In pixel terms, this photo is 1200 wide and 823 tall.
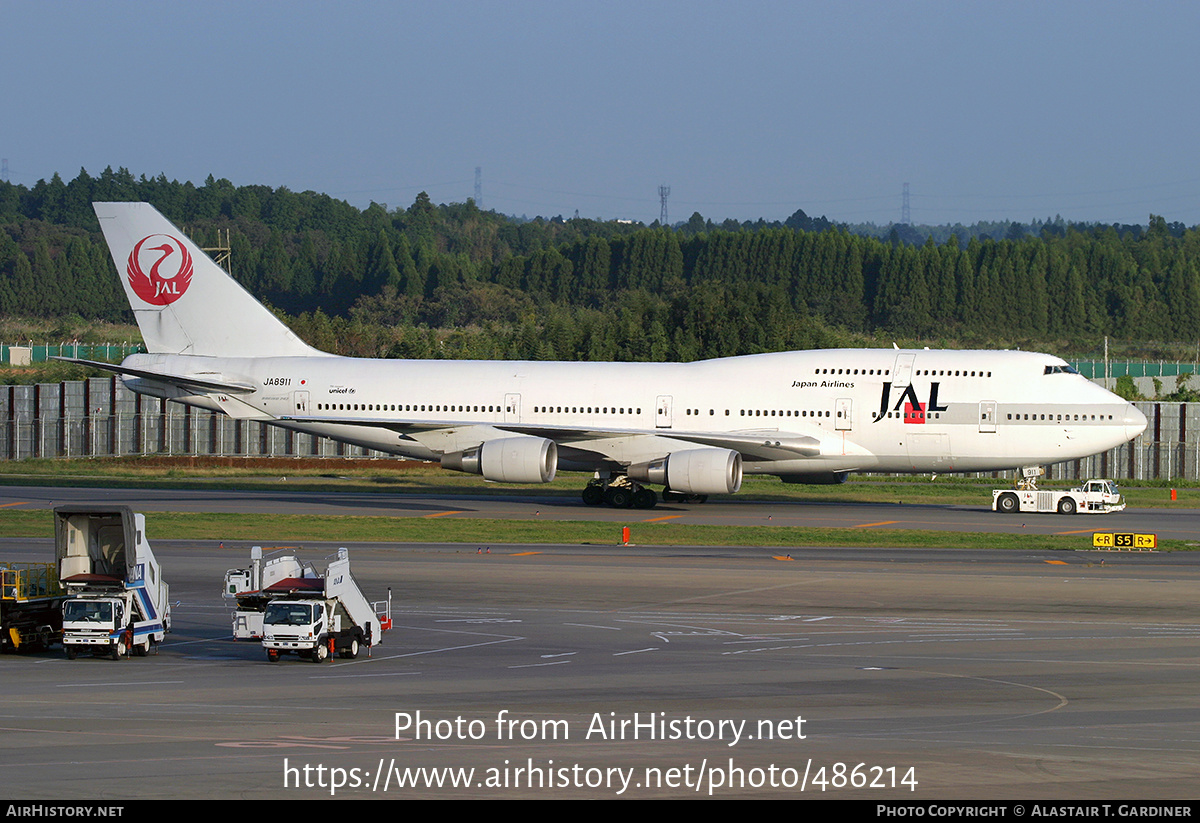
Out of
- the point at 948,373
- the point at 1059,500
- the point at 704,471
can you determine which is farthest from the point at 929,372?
the point at 704,471

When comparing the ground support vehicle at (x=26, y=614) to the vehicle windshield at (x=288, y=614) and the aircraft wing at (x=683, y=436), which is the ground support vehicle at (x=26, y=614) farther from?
the aircraft wing at (x=683, y=436)

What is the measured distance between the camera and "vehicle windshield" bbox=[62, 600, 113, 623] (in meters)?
19.7

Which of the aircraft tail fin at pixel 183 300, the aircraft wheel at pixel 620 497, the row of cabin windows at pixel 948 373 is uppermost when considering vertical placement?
the aircraft tail fin at pixel 183 300

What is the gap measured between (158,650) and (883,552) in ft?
65.1

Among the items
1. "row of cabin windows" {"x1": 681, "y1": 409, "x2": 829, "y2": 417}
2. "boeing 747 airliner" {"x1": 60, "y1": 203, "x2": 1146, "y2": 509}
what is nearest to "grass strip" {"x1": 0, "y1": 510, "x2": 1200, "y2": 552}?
"boeing 747 airliner" {"x1": 60, "y1": 203, "x2": 1146, "y2": 509}

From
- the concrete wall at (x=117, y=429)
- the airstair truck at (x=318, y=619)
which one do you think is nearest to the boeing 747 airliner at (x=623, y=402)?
the airstair truck at (x=318, y=619)

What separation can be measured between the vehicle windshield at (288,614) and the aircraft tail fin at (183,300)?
28.7 meters

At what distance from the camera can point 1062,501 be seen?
45469mm

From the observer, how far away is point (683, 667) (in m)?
19.3

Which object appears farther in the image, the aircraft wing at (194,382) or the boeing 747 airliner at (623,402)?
the aircraft wing at (194,382)

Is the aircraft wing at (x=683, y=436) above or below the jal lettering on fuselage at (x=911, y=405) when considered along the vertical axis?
below

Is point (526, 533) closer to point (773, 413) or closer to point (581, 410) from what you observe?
point (581, 410)

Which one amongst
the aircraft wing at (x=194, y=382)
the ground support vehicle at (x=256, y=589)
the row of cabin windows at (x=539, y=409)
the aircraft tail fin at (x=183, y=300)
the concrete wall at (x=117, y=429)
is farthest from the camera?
the concrete wall at (x=117, y=429)

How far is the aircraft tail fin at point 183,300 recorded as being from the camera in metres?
47.3
